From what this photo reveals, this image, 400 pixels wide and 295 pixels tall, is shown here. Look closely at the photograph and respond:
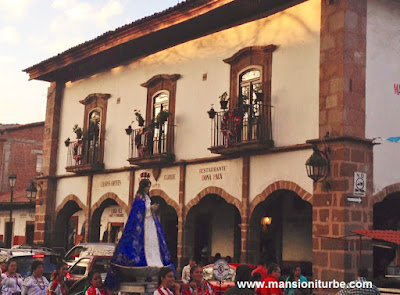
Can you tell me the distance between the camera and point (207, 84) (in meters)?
20.6

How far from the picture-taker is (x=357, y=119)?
53.2 feet

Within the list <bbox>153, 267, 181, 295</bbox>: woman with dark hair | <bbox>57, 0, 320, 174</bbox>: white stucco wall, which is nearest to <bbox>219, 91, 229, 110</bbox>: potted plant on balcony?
<bbox>57, 0, 320, 174</bbox>: white stucco wall

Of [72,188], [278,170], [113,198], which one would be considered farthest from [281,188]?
[72,188]

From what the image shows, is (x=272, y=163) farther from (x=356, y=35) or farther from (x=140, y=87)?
(x=140, y=87)

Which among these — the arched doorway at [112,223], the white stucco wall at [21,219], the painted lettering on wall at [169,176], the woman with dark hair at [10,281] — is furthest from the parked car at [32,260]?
the white stucco wall at [21,219]

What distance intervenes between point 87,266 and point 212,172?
235 inches

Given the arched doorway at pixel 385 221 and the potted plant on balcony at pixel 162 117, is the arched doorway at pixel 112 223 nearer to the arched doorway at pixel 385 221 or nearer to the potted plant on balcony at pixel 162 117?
the potted plant on balcony at pixel 162 117

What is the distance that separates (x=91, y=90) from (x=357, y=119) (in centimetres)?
1288

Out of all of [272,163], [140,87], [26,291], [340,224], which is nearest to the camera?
[26,291]

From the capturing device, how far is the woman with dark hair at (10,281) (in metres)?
12.4

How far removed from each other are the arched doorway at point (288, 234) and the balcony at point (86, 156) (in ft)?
22.4

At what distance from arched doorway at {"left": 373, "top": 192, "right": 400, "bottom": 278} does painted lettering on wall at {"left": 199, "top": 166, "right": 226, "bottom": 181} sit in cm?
457

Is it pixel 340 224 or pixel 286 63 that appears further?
pixel 286 63

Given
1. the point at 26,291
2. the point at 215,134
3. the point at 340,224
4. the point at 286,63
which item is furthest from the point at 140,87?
the point at 26,291
